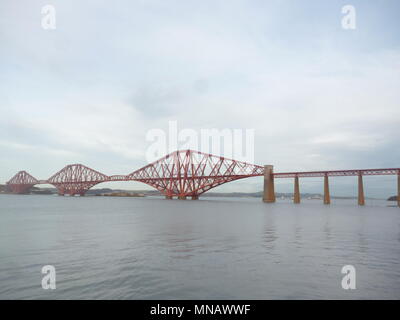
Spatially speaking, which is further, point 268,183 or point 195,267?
point 268,183

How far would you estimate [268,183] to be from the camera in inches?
3718

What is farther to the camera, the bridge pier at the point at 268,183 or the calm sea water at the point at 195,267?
the bridge pier at the point at 268,183

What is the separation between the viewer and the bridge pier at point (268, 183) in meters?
93.7

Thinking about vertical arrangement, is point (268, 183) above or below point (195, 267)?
above

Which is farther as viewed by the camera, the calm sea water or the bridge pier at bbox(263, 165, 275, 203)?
the bridge pier at bbox(263, 165, 275, 203)

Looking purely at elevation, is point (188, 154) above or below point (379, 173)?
above

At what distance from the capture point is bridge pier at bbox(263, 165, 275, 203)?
93688 millimetres

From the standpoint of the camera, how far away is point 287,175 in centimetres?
9100
